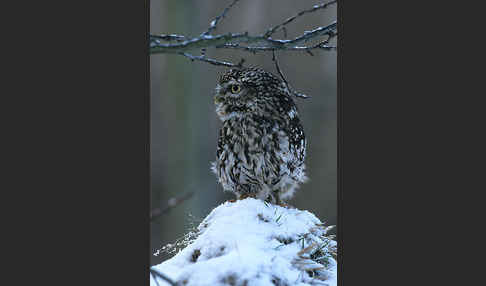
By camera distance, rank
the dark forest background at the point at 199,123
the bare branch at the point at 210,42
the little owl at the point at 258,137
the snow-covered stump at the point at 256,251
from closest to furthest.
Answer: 1. the bare branch at the point at 210,42
2. the snow-covered stump at the point at 256,251
3. the little owl at the point at 258,137
4. the dark forest background at the point at 199,123

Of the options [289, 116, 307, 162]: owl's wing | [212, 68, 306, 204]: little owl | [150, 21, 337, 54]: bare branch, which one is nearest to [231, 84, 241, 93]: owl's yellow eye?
[212, 68, 306, 204]: little owl

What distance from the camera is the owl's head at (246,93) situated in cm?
348

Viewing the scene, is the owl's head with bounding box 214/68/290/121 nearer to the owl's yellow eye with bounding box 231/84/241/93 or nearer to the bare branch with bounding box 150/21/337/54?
the owl's yellow eye with bounding box 231/84/241/93

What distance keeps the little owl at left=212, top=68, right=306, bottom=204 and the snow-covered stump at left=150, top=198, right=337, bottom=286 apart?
35 centimetres

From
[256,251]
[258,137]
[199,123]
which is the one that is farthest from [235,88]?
[199,123]

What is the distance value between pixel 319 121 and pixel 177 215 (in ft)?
8.17

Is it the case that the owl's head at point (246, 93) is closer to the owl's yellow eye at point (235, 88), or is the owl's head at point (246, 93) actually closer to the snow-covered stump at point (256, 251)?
the owl's yellow eye at point (235, 88)

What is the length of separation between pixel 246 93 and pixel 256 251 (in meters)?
1.39

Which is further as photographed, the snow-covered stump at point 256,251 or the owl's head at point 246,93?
the owl's head at point 246,93

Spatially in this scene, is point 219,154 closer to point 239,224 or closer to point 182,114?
point 239,224

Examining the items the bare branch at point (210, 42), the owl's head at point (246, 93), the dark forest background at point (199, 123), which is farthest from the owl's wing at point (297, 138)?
the bare branch at point (210, 42)

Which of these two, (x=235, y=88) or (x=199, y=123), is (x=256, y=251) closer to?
(x=235, y=88)

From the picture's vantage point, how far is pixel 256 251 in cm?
254

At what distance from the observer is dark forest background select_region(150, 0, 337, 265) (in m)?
4.88
